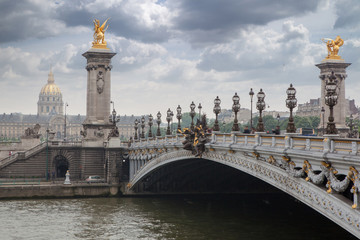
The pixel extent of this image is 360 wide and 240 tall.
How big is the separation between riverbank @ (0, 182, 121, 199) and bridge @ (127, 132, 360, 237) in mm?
28586

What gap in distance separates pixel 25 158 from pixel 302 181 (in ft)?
181

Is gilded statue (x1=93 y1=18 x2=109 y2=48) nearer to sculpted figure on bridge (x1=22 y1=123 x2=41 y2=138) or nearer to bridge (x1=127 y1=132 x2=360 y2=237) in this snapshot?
sculpted figure on bridge (x1=22 y1=123 x2=41 y2=138)

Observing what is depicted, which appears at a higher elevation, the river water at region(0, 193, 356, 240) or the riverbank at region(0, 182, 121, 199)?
the riverbank at region(0, 182, 121, 199)

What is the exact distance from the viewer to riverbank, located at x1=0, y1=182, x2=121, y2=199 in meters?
63.3

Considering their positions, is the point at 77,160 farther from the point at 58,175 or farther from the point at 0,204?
the point at 0,204

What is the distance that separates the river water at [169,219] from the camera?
4300 centimetres

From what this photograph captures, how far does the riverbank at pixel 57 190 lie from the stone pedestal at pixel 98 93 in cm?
1432

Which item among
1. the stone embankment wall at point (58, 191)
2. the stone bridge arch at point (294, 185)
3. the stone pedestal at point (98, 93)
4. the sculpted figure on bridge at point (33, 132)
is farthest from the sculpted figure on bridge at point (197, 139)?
the sculpted figure on bridge at point (33, 132)

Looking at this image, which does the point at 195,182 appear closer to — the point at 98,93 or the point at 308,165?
the point at 98,93

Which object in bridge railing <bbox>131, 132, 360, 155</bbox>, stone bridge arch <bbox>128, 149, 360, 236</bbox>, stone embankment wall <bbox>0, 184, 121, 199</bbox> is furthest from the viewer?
stone embankment wall <bbox>0, 184, 121, 199</bbox>

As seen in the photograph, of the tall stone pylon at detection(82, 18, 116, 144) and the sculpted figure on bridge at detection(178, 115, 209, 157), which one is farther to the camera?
the tall stone pylon at detection(82, 18, 116, 144)

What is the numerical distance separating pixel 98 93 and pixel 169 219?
36.4m

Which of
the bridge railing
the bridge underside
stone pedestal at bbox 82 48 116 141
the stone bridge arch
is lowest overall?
the bridge underside

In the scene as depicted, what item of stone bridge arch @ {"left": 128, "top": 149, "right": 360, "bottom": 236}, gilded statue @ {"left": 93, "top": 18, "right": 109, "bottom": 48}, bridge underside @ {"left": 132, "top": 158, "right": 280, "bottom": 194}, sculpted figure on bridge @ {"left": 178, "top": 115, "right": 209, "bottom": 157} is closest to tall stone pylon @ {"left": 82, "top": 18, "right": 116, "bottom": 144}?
gilded statue @ {"left": 93, "top": 18, "right": 109, "bottom": 48}
